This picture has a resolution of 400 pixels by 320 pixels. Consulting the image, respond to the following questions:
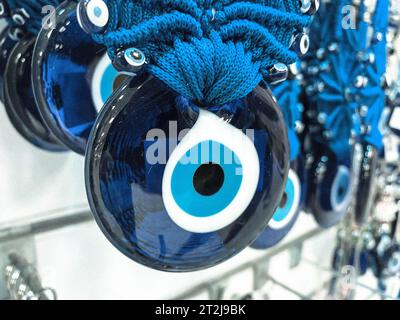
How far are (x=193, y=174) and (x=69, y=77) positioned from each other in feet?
0.35

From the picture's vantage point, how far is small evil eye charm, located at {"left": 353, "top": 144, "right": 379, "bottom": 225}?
48 cm

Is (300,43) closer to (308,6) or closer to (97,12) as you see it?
(308,6)

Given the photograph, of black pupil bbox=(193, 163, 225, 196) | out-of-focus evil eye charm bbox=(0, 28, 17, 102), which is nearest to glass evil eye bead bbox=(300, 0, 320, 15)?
black pupil bbox=(193, 163, 225, 196)

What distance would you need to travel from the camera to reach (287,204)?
1.29 feet

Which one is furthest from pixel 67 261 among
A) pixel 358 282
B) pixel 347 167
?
pixel 358 282

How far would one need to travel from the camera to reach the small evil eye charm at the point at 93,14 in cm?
18

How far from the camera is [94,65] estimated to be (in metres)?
0.26

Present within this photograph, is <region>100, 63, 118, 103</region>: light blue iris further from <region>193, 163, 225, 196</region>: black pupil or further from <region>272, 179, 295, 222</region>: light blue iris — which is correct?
<region>272, 179, 295, 222</region>: light blue iris

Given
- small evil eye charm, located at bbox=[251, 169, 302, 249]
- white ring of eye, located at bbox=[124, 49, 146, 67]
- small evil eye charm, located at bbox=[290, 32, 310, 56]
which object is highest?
small evil eye charm, located at bbox=[290, 32, 310, 56]

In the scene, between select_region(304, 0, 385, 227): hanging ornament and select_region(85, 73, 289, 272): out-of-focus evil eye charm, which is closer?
select_region(85, 73, 289, 272): out-of-focus evil eye charm

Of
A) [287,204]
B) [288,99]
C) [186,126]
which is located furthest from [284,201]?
[186,126]

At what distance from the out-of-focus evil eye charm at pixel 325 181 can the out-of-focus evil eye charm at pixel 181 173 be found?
0.67 feet

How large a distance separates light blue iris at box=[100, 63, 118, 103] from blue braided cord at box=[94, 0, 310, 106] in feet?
0.24

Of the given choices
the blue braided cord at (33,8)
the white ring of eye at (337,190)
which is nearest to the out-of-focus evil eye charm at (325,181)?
the white ring of eye at (337,190)
